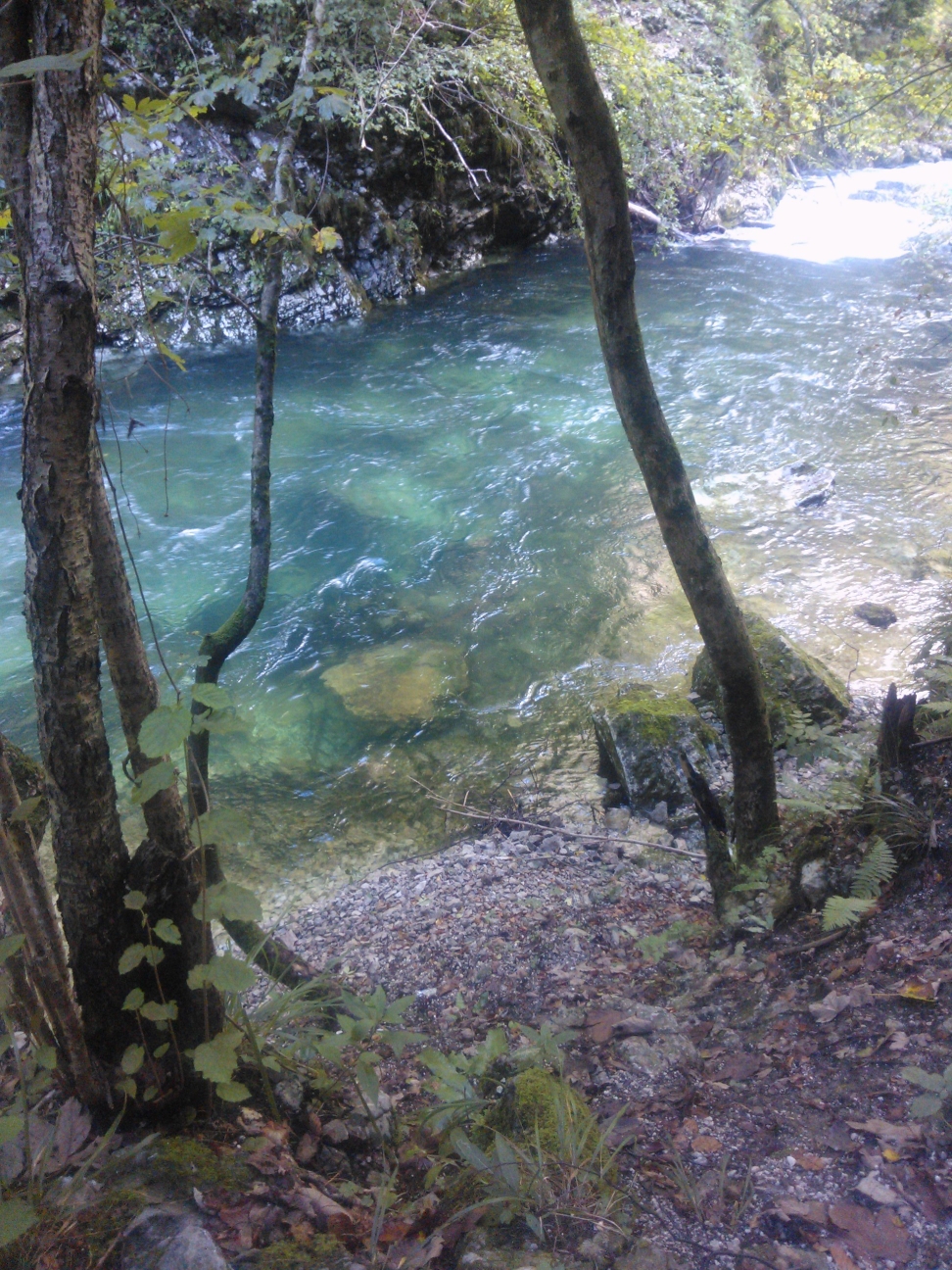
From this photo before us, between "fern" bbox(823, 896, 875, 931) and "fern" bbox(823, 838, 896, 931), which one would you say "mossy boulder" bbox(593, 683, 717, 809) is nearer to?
"fern" bbox(823, 838, 896, 931)

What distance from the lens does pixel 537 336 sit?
13992mm

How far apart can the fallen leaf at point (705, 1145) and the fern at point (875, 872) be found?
4.06ft

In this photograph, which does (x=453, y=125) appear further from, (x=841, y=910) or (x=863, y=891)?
(x=841, y=910)

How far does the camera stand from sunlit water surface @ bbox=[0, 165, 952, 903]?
6.13 m

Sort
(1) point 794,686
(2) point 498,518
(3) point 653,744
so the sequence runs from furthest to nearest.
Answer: (2) point 498,518 < (1) point 794,686 < (3) point 653,744

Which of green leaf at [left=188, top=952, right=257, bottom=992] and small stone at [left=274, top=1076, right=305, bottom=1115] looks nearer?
green leaf at [left=188, top=952, right=257, bottom=992]

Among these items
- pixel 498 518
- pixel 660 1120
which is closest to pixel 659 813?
pixel 660 1120

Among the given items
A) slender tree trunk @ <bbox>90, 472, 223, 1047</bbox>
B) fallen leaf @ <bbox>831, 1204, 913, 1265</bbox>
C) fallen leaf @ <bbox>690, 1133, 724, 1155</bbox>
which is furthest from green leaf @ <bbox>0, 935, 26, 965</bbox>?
fallen leaf @ <bbox>831, 1204, 913, 1265</bbox>

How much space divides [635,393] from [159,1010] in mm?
2611

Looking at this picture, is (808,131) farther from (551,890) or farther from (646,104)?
(551,890)

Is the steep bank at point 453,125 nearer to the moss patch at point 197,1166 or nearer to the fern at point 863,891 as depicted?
the moss patch at point 197,1166

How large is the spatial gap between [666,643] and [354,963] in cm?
388

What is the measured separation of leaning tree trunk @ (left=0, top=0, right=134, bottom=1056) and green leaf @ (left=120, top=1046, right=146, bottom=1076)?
1.20ft

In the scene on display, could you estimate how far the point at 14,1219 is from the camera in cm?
157
